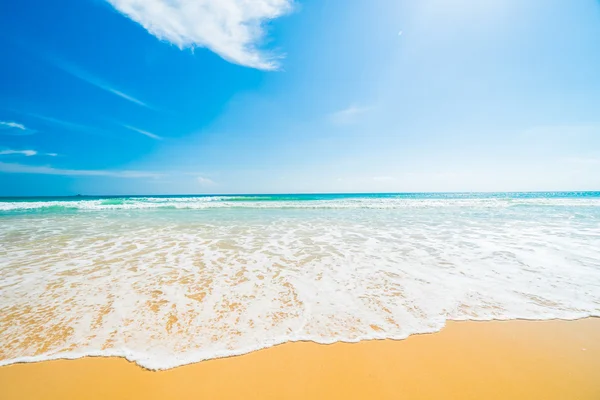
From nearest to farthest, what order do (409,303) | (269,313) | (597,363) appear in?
(597,363) < (269,313) < (409,303)

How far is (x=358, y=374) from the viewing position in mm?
2100

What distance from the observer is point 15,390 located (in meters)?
1.96

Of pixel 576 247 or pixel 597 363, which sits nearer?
pixel 597 363

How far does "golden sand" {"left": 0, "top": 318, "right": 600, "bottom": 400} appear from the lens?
6.27ft

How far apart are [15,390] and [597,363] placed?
4832 millimetres

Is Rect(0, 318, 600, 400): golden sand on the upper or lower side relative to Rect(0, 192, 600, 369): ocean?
lower

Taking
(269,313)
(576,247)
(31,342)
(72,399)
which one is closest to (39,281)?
(31,342)

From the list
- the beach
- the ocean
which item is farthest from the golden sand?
the ocean

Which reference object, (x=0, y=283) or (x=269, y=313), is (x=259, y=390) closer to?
(x=269, y=313)

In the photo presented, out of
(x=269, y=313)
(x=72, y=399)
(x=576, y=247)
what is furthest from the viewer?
(x=576, y=247)

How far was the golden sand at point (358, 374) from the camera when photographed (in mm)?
1911

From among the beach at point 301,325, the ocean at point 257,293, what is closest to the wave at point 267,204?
the ocean at point 257,293

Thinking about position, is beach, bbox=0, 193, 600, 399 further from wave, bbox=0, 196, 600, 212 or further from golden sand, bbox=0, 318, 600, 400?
wave, bbox=0, 196, 600, 212

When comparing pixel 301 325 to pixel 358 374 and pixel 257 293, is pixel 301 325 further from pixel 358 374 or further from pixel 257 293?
pixel 257 293
